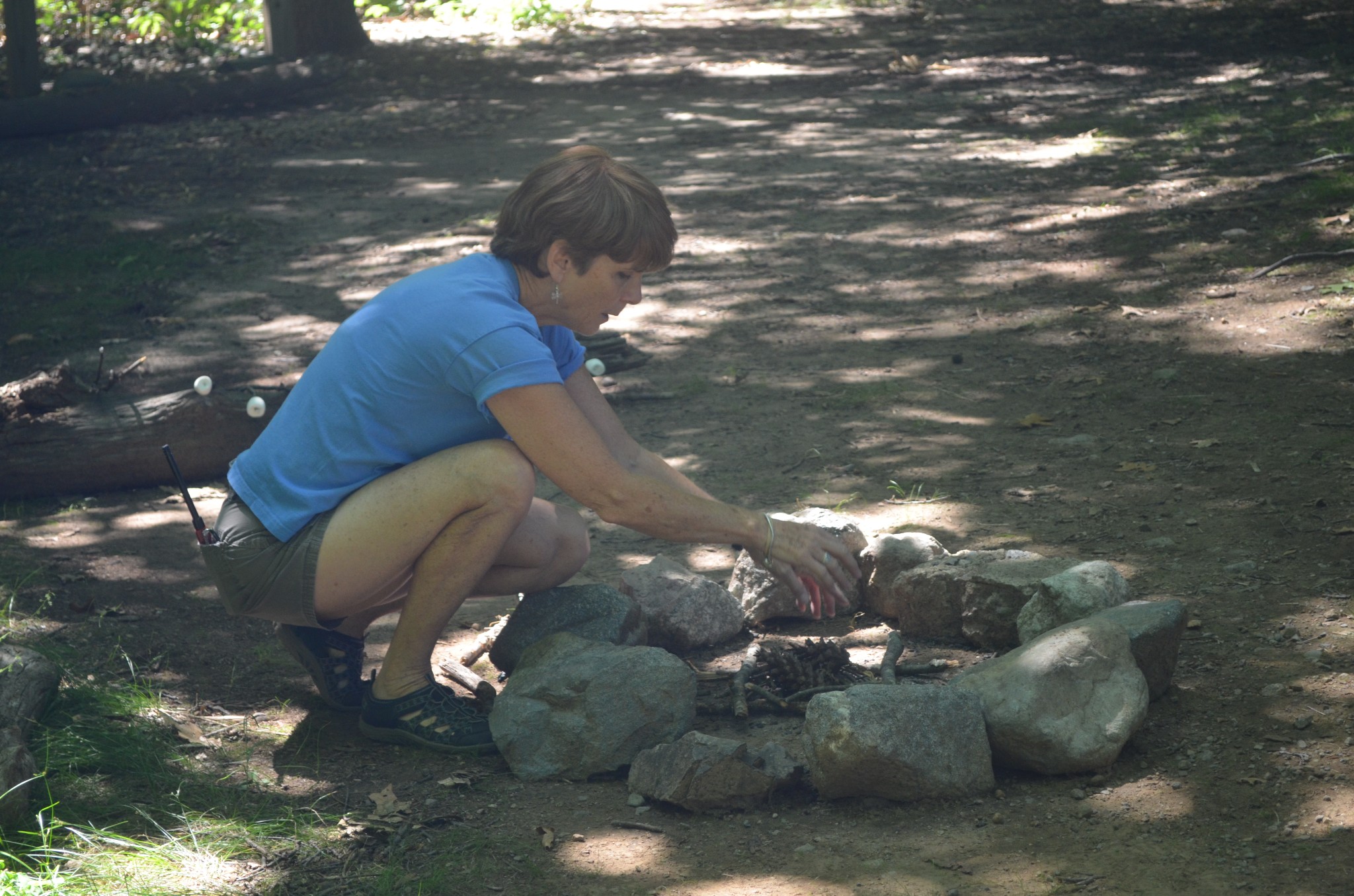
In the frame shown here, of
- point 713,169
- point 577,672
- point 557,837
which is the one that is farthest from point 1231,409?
point 713,169

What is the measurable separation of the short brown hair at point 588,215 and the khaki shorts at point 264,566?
2.92 ft

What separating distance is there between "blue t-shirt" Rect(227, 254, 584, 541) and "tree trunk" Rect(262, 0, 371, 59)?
37.3 feet

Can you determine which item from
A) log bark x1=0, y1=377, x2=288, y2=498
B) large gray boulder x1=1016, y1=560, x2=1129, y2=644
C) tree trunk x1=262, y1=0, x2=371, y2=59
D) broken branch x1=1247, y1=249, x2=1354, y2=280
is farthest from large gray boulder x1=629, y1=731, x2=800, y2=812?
tree trunk x1=262, y1=0, x2=371, y2=59

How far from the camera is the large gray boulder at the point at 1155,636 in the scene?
277 centimetres

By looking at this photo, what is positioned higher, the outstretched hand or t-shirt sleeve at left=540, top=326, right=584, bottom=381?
t-shirt sleeve at left=540, top=326, right=584, bottom=381

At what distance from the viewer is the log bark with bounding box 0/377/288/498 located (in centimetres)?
492

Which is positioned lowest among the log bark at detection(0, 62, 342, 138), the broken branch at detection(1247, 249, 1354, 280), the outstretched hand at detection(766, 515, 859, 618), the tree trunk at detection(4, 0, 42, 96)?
the outstretched hand at detection(766, 515, 859, 618)

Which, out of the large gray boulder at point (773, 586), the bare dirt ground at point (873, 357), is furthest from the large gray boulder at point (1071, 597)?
the large gray boulder at point (773, 586)

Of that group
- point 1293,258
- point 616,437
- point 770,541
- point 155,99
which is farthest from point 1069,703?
point 155,99

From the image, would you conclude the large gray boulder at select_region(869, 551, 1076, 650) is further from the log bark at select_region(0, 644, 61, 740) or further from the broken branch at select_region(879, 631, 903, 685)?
the log bark at select_region(0, 644, 61, 740)

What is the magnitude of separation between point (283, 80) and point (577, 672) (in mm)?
10966

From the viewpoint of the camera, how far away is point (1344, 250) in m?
5.68

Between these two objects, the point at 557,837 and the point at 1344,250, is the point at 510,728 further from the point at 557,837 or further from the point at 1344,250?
the point at 1344,250

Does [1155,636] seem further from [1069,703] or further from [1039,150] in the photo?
[1039,150]
